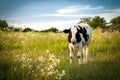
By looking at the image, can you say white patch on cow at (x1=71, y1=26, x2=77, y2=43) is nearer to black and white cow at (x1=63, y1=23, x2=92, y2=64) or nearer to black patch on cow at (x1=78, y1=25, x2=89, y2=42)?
black and white cow at (x1=63, y1=23, x2=92, y2=64)

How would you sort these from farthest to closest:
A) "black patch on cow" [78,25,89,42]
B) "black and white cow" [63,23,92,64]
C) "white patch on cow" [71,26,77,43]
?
"black patch on cow" [78,25,89,42], "black and white cow" [63,23,92,64], "white patch on cow" [71,26,77,43]

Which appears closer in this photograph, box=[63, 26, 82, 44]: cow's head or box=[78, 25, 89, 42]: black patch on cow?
box=[63, 26, 82, 44]: cow's head

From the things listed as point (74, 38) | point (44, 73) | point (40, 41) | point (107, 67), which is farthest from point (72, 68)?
point (40, 41)

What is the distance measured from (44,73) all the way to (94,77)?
184 centimetres

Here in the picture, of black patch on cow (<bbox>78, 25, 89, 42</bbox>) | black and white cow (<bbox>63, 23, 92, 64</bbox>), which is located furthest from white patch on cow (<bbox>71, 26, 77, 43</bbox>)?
black patch on cow (<bbox>78, 25, 89, 42</bbox>)

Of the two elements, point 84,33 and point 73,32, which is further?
point 84,33

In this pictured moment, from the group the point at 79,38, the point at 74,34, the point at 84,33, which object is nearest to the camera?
the point at 74,34

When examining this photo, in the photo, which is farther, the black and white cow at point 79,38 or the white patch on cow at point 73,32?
the black and white cow at point 79,38

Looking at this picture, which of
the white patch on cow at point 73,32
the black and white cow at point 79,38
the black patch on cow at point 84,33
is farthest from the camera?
the black patch on cow at point 84,33

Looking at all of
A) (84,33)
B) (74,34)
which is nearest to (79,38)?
(74,34)

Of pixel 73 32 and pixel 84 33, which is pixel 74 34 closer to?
pixel 73 32

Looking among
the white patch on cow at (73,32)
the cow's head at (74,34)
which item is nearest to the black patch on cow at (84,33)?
the cow's head at (74,34)

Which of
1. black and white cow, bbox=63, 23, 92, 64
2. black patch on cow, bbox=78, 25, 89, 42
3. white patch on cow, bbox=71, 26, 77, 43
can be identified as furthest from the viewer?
black patch on cow, bbox=78, 25, 89, 42

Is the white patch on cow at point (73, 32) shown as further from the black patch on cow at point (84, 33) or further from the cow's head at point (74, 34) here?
the black patch on cow at point (84, 33)
